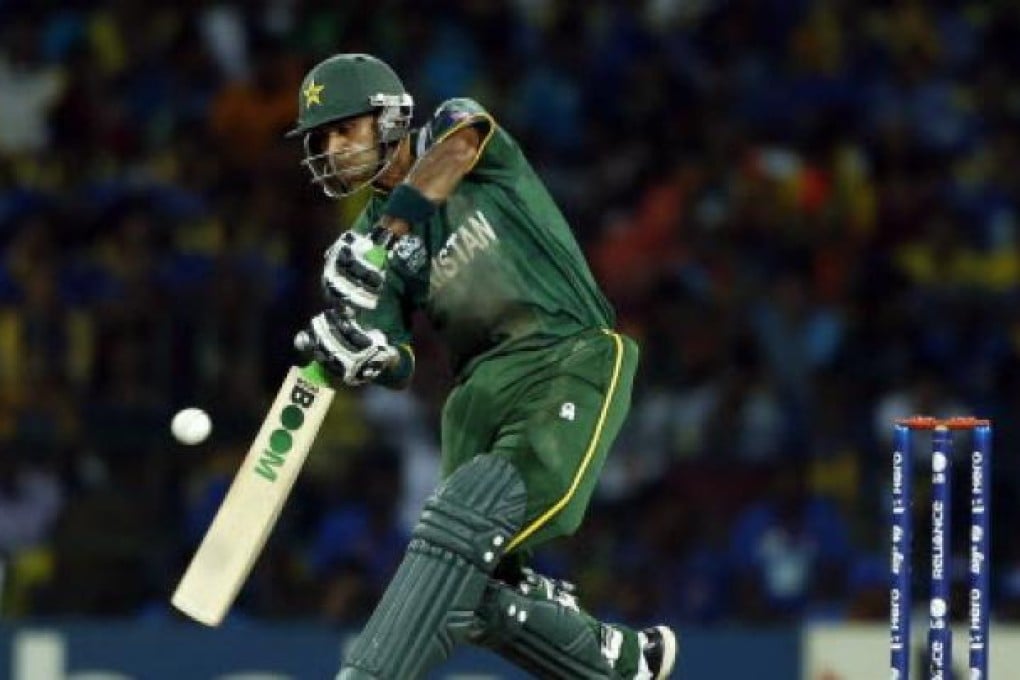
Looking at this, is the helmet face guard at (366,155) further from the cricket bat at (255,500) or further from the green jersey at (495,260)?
the cricket bat at (255,500)

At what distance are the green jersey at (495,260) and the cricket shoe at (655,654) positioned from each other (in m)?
0.76

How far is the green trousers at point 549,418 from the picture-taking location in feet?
18.9

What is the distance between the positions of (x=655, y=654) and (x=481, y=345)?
84 cm

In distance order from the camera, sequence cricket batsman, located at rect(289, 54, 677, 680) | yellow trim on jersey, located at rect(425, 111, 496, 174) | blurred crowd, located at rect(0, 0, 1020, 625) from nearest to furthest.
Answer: cricket batsman, located at rect(289, 54, 677, 680), yellow trim on jersey, located at rect(425, 111, 496, 174), blurred crowd, located at rect(0, 0, 1020, 625)

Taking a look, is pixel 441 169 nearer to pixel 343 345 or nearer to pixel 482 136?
pixel 482 136

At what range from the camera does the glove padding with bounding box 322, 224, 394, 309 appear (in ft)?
18.2

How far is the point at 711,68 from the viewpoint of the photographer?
11.2m

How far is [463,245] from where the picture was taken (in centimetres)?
585

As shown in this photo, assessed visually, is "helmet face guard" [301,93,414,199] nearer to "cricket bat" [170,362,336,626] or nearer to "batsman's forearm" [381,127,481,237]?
"batsman's forearm" [381,127,481,237]

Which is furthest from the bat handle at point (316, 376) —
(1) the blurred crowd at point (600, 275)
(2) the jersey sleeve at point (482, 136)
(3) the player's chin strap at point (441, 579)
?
(1) the blurred crowd at point (600, 275)

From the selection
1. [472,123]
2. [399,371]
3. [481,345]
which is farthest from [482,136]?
[399,371]

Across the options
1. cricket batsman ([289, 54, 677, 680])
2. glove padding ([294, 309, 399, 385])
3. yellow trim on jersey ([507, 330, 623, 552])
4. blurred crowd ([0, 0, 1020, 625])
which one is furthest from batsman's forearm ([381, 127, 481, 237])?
blurred crowd ([0, 0, 1020, 625])

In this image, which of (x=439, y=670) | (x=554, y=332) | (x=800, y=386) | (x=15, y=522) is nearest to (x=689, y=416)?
(x=800, y=386)

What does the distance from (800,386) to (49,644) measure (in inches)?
115
